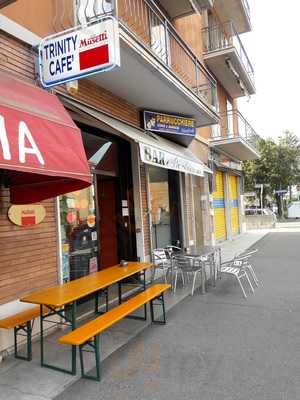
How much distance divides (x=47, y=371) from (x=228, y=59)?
1410 centimetres

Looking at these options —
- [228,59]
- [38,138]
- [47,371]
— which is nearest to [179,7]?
[228,59]

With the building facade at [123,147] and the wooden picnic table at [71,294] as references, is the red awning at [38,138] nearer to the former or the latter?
the building facade at [123,147]

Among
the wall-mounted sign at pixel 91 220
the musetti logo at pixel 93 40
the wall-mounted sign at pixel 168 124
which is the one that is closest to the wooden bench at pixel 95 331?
the wall-mounted sign at pixel 91 220

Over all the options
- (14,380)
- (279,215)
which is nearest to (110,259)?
(14,380)

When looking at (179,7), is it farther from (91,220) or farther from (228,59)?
(91,220)

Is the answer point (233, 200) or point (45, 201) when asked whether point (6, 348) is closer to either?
point (45, 201)

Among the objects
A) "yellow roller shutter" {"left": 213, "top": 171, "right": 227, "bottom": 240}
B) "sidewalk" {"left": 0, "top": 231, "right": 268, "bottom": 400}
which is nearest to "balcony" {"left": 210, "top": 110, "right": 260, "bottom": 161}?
"yellow roller shutter" {"left": 213, "top": 171, "right": 227, "bottom": 240}

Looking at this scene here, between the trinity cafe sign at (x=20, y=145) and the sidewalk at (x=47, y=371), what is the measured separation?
2183mm

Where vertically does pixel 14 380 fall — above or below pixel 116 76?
below

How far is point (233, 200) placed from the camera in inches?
782

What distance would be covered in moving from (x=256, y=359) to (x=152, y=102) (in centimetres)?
Result: 589

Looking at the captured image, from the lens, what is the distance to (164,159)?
6.93 meters

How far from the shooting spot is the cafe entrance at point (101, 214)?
6.09 metres

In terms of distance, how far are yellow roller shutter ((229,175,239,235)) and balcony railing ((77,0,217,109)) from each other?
8195mm
